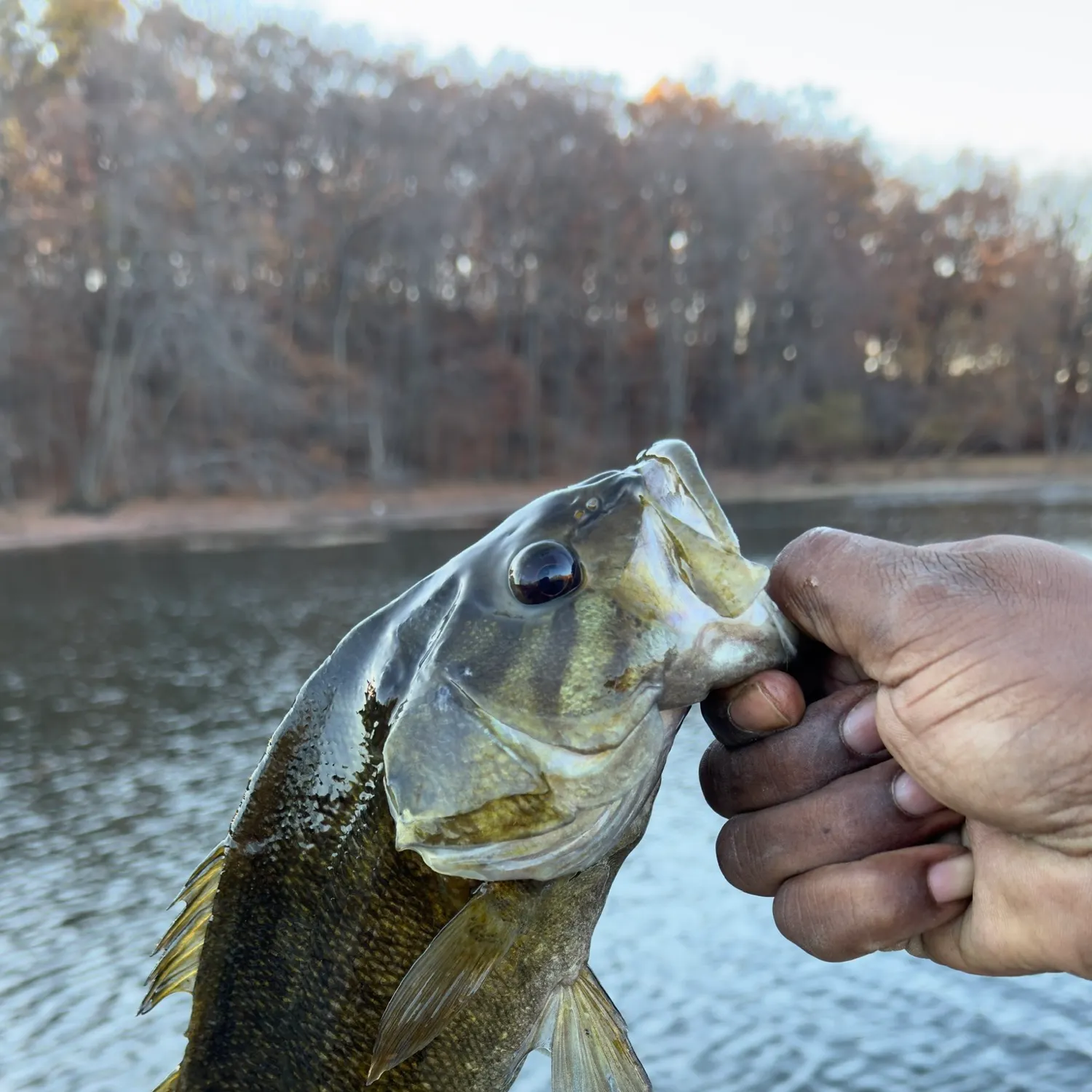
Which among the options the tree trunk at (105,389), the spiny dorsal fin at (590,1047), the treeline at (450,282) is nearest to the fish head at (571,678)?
the spiny dorsal fin at (590,1047)

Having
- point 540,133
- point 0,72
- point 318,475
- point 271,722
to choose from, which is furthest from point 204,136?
point 271,722

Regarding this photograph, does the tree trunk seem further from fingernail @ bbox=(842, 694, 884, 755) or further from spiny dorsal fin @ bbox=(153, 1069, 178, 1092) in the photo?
fingernail @ bbox=(842, 694, 884, 755)

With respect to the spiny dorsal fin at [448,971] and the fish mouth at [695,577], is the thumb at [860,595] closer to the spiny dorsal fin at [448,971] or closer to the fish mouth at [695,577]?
the fish mouth at [695,577]

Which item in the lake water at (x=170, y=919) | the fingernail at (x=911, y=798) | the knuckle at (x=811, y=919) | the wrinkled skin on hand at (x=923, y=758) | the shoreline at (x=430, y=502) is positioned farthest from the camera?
the shoreline at (x=430, y=502)

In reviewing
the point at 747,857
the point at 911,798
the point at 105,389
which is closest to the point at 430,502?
the point at 105,389

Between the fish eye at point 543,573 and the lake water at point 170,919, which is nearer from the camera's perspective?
the fish eye at point 543,573

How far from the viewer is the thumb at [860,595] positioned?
1.92 m

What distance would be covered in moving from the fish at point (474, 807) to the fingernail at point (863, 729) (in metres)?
0.30

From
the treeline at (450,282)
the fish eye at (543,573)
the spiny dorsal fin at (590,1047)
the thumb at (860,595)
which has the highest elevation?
the treeline at (450,282)

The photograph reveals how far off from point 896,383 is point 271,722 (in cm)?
4793

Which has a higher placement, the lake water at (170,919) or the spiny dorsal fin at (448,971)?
the spiny dorsal fin at (448,971)

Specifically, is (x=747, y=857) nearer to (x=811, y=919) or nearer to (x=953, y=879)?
(x=811, y=919)

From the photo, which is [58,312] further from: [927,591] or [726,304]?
[927,591]

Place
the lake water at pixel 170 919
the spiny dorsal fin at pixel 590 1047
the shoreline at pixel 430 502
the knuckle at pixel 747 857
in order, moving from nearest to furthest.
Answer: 1. the spiny dorsal fin at pixel 590 1047
2. the knuckle at pixel 747 857
3. the lake water at pixel 170 919
4. the shoreline at pixel 430 502
